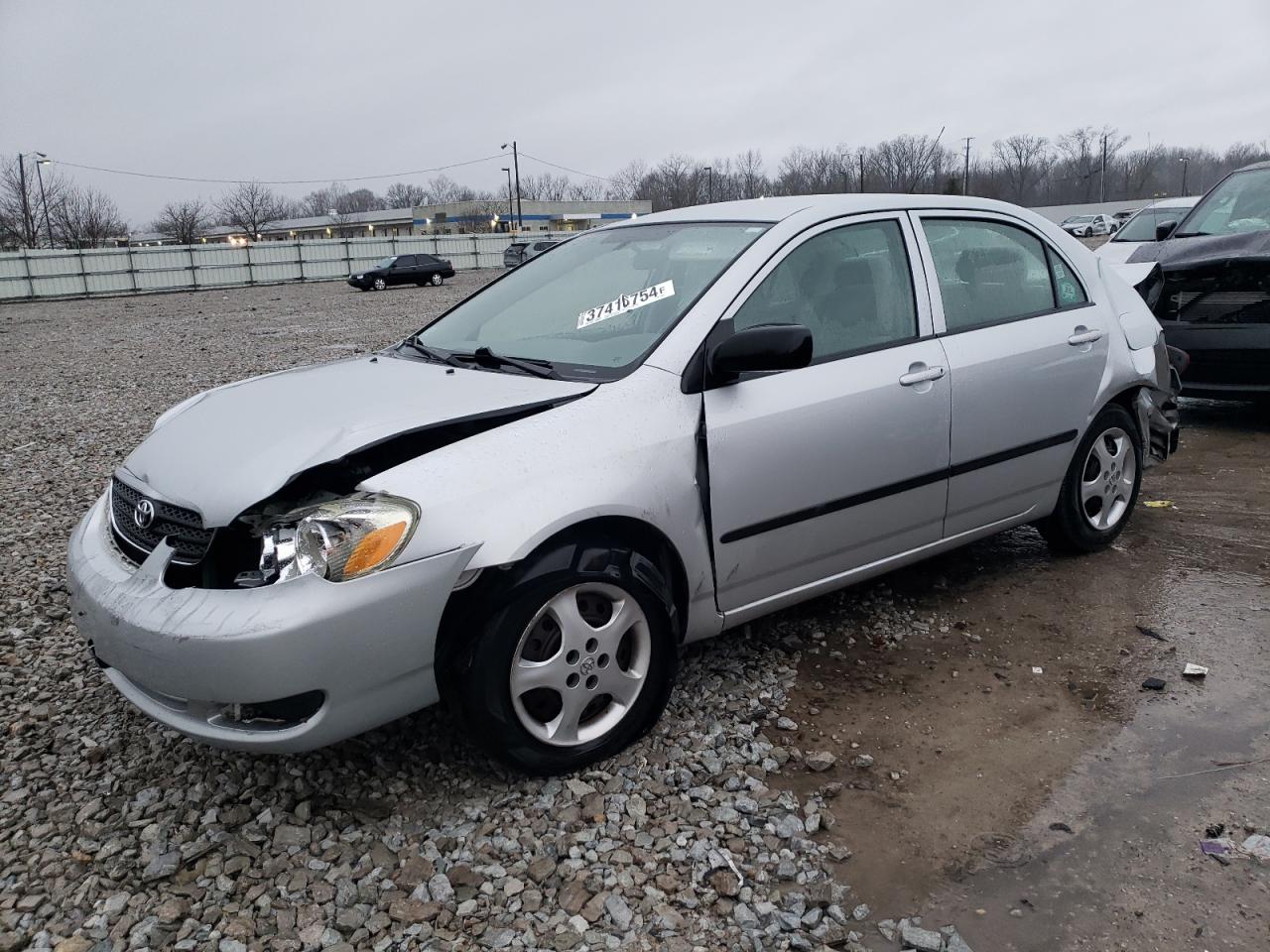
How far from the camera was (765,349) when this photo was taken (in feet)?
9.56

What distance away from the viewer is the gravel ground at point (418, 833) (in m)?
2.33

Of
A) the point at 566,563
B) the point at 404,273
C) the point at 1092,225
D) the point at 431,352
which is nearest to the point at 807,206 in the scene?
the point at 431,352

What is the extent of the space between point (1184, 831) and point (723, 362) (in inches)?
71.3

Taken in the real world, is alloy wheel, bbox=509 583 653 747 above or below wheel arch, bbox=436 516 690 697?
below

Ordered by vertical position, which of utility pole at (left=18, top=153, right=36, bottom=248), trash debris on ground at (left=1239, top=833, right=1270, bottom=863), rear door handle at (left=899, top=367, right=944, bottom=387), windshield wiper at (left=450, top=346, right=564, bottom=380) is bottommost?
trash debris on ground at (left=1239, top=833, right=1270, bottom=863)

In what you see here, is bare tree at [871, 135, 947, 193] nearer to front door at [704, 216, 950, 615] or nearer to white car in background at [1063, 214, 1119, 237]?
white car in background at [1063, 214, 1119, 237]

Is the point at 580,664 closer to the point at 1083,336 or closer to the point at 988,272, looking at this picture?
the point at 988,272

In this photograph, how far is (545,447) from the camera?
107 inches

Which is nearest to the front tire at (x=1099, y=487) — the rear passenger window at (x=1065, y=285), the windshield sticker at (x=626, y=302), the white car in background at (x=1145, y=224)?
the rear passenger window at (x=1065, y=285)

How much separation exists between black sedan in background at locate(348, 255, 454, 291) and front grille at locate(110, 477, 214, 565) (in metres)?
29.3

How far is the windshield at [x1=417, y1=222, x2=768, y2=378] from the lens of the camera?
10.6 ft

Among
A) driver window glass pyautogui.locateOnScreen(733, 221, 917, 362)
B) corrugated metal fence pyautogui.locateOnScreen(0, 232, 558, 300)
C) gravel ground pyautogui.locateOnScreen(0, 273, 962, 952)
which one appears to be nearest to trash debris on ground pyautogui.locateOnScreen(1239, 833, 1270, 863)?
gravel ground pyautogui.locateOnScreen(0, 273, 962, 952)

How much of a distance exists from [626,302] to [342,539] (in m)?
1.41

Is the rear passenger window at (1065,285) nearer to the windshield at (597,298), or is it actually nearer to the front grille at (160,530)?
the windshield at (597,298)
